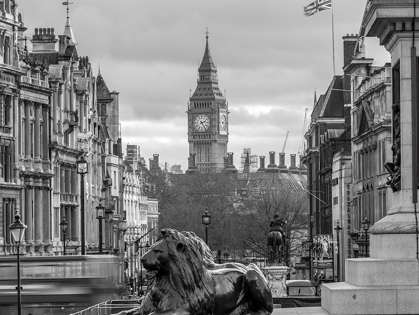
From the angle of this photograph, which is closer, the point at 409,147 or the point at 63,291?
the point at 409,147

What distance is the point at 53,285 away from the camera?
51594 mm

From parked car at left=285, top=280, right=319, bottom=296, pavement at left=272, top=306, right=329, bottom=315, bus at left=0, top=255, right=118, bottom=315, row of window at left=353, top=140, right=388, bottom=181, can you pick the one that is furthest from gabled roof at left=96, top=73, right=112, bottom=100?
pavement at left=272, top=306, right=329, bottom=315

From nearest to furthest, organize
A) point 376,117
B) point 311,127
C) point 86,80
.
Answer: point 376,117
point 86,80
point 311,127

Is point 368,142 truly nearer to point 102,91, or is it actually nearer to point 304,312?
point 102,91

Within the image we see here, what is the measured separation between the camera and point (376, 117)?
10456 centimetres

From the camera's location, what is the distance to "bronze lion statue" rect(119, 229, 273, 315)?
18641 mm

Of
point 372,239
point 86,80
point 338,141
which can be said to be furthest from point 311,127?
point 372,239

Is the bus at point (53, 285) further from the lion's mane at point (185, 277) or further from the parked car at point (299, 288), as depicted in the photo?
the lion's mane at point (185, 277)

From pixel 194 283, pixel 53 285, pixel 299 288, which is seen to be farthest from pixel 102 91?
pixel 194 283

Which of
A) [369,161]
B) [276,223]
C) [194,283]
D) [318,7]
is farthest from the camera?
[369,161]

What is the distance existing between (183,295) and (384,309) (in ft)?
32.7

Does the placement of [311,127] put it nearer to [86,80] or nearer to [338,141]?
[338,141]

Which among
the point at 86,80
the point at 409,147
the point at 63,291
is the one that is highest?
the point at 86,80

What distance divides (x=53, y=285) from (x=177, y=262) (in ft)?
110
